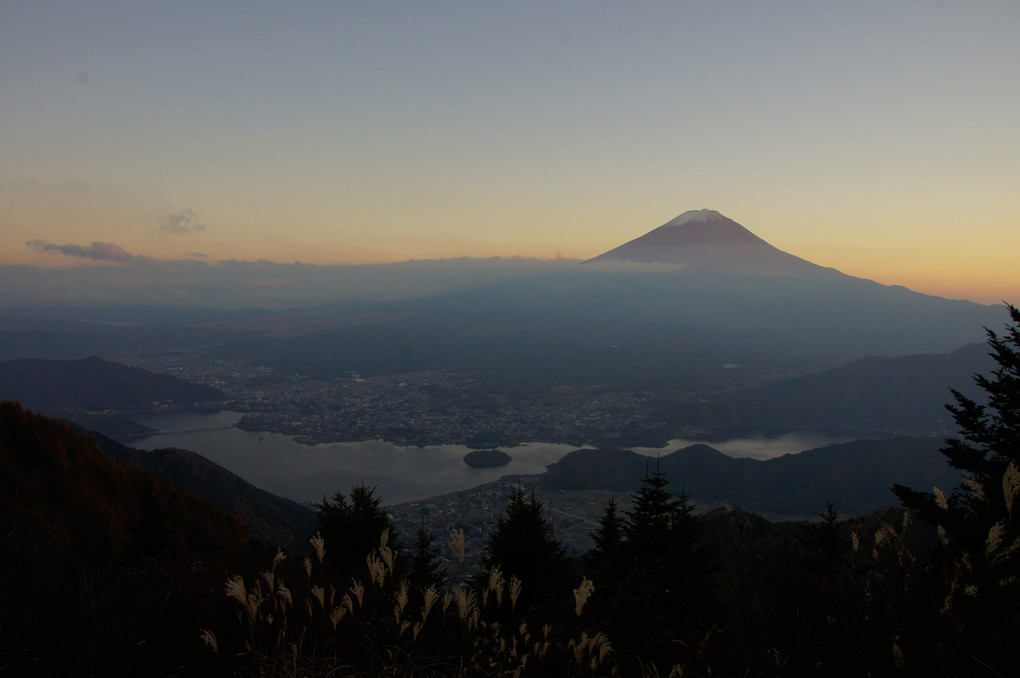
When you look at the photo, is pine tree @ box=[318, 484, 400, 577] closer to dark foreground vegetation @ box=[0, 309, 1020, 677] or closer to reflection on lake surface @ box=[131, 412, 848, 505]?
dark foreground vegetation @ box=[0, 309, 1020, 677]

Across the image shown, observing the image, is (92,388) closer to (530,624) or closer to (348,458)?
(348,458)

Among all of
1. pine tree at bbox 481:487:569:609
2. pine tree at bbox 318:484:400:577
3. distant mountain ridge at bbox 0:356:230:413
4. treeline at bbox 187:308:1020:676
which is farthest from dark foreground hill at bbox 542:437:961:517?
distant mountain ridge at bbox 0:356:230:413

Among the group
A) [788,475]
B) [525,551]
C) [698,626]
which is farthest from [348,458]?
[698,626]

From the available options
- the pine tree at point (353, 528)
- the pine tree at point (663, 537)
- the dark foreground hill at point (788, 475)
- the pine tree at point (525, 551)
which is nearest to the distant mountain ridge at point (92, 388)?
the dark foreground hill at point (788, 475)

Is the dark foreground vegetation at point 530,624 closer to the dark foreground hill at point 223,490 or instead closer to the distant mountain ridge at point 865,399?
the dark foreground hill at point 223,490

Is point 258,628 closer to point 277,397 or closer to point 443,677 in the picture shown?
point 443,677

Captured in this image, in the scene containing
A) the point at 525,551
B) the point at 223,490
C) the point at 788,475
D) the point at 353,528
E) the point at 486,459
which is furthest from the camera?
the point at 486,459

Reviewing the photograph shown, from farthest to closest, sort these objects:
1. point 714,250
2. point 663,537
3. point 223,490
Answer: point 714,250 < point 223,490 < point 663,537

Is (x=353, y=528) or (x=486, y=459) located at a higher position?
(x=353, y=528)
